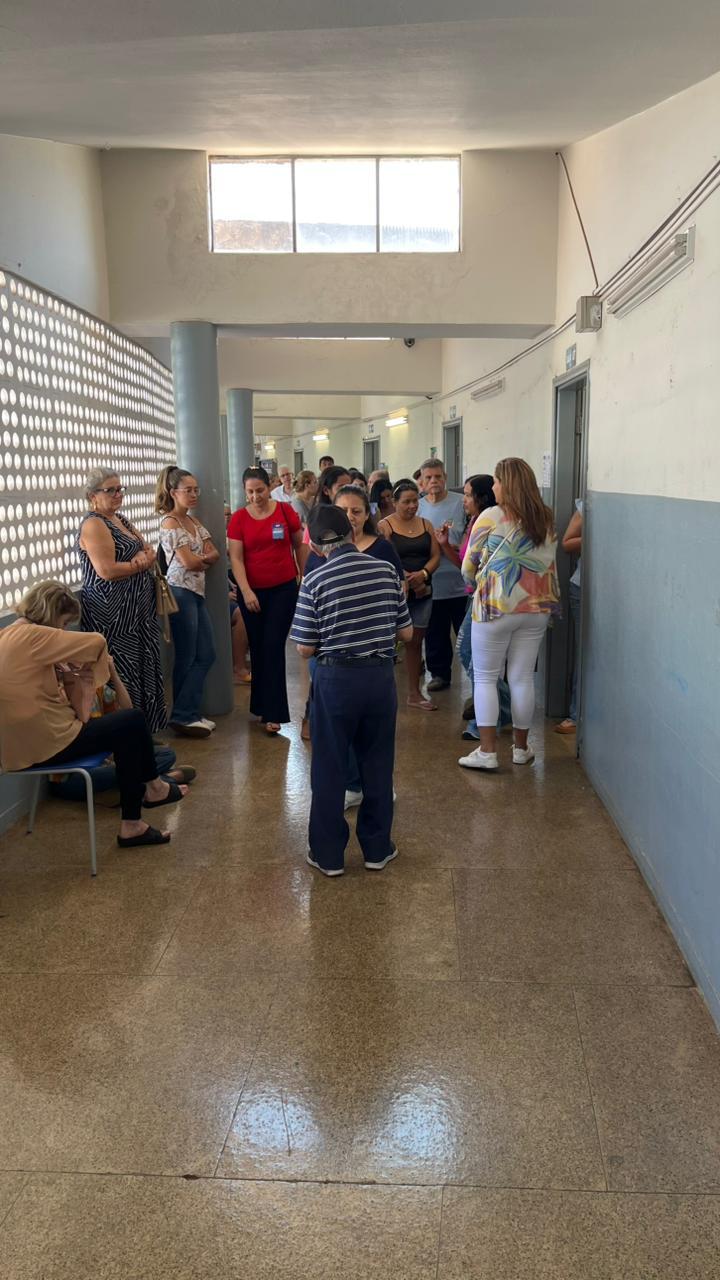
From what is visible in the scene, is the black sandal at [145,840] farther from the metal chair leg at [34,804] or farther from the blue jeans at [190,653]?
the blue jeans at [190,653]

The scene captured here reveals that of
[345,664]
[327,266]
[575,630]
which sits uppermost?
[327,266]

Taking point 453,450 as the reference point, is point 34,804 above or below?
below

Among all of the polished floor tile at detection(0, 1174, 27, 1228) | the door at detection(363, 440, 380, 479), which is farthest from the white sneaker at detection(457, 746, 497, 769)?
the door at detection(363, 440, 380, 479)

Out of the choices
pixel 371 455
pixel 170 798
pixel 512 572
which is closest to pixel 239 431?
pixel 371 455

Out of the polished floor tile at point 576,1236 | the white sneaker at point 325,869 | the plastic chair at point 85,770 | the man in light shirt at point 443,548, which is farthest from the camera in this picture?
the man in light shirt at point 443,548

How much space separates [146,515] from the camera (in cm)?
713

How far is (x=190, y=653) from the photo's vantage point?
5824mm

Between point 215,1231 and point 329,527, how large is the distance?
228cm

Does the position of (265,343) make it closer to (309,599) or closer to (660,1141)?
(309,599)

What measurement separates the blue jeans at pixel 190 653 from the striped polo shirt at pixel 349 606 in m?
2.30

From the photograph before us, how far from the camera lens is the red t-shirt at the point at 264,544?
569 cm

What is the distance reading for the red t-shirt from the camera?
18.7ft

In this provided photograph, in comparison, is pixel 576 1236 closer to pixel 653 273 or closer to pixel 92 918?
pixel 92 918

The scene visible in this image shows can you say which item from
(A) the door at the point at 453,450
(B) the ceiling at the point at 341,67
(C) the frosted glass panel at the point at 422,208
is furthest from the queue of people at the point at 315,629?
(A) the door at the point at 453,450
